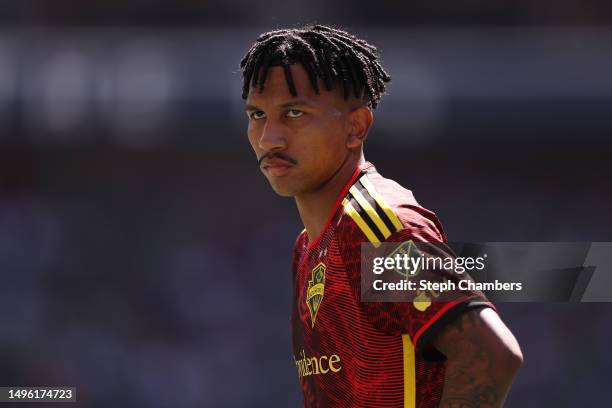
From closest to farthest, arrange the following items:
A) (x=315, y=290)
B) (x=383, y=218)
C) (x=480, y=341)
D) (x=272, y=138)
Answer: (x=480, y=341)
(x=383, y=218)
(x=315, y=290)
(x=272, y=138)

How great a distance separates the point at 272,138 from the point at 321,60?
11.2 inches

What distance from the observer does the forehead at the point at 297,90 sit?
2756 millimetres

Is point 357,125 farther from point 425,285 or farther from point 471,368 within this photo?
point 471,368

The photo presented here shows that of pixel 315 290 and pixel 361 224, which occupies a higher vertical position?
pixel 361 224

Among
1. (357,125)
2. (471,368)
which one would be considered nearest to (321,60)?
(357,125)

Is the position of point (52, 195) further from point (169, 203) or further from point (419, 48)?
point (419, 48)

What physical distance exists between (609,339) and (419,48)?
11.1 feet

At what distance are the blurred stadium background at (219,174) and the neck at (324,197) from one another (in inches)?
233

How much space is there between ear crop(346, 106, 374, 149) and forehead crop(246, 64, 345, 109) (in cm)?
5

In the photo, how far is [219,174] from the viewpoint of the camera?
912 centimetres

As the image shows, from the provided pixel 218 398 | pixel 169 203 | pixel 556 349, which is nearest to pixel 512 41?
pixel 556 349

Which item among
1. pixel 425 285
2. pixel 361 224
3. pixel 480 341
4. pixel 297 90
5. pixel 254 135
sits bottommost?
pixel 480 341

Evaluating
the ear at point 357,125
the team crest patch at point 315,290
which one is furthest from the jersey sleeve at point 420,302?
the ear at point 357,125

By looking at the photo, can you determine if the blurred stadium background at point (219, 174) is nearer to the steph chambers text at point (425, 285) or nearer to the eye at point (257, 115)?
the eye at point (257, 115)
